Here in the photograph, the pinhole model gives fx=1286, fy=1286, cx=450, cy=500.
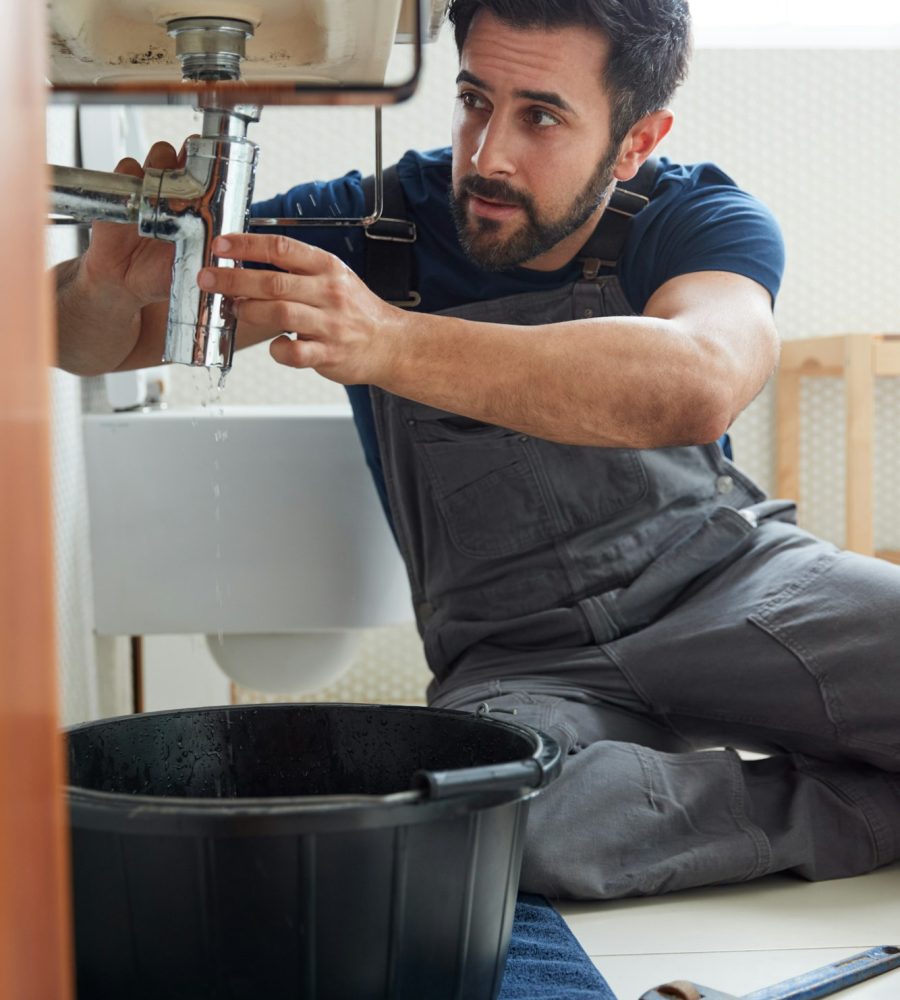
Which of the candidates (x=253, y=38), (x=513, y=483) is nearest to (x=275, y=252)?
(x=253, y=38)

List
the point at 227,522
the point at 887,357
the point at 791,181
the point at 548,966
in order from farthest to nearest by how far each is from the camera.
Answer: the point at 791,181 → the point at 887,357 → the point at 227,522 → the point at 548,966

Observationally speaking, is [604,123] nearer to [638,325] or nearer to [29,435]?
[638,325]

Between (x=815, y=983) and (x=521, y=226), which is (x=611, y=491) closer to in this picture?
(x=521, y=226)

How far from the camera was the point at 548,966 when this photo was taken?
2.79 ft

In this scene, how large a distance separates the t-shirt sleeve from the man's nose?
0.18 meters

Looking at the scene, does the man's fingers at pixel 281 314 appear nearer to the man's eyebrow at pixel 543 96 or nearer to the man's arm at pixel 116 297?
the man's arm at pixel 116 297

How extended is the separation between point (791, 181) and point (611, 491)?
117 cm

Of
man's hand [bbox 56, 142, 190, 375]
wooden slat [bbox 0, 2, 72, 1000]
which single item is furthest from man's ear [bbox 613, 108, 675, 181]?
wooden slat [bbox 0, 2, 72, 1000]

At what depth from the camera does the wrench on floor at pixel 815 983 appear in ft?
2.61

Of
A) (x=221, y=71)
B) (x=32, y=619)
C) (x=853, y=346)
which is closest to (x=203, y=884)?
(x=32, y=619)

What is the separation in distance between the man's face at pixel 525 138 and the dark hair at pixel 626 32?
11mm

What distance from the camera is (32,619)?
0.39m

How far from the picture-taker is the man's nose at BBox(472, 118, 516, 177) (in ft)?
3.66

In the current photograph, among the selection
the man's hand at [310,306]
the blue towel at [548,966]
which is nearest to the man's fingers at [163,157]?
the man's hand at [310,306]
